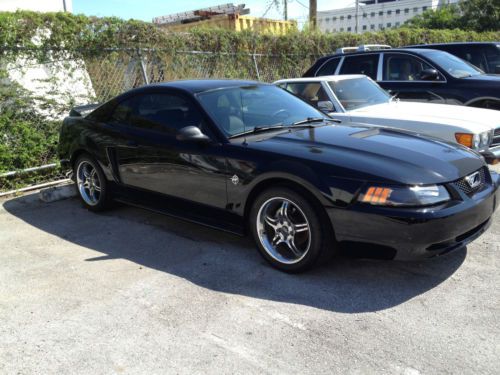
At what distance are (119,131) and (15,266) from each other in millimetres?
1721

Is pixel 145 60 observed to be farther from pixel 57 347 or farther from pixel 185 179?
pixel 57 347

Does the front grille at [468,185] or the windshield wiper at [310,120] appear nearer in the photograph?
the front grille at [468,185]

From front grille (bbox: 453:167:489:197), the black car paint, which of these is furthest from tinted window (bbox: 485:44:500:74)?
front grille (bbox: 453:167:489:197)

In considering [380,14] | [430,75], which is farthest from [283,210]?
[380,14]

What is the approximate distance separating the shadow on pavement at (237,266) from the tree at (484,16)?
92.7 feet

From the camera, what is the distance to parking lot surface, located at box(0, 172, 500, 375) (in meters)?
2.81

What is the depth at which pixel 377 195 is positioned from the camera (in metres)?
3.37

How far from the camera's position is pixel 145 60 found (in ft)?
30.0

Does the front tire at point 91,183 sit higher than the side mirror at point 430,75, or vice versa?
the side mirror at point 430,75

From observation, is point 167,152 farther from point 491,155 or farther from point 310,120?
point 491,155

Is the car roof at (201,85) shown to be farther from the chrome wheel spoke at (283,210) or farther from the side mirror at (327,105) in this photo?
the side mirror at (327,105)

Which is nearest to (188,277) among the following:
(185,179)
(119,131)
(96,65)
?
(185,179)

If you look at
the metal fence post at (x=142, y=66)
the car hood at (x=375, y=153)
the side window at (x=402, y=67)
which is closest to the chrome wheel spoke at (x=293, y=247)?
the car hood at (x=375, y=153)

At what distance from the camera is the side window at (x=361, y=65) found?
27.9 feet
